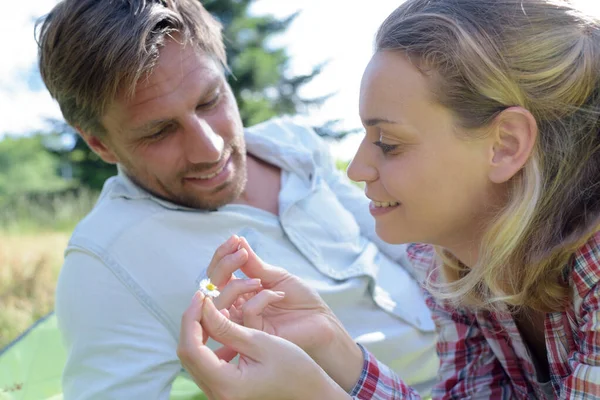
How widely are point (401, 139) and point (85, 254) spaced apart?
1098 mm

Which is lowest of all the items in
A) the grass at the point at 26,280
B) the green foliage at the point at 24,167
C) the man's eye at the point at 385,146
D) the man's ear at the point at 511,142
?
the green foliage at the point at 24,167

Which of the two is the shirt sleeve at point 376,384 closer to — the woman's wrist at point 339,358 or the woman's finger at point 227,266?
the woman's wrist at point 339,358

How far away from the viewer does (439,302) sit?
189 cm

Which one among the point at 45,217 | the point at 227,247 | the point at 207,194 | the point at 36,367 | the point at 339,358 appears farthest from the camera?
the point at 45,217

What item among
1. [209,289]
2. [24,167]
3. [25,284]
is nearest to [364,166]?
[209,289]

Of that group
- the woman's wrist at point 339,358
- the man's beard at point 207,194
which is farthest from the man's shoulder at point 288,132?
the woman's wrist at point 339,358

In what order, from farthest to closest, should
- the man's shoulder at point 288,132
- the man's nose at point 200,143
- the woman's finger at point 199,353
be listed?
the man's shoulder at point 288,132, the man's nose at point 200,143, the woman's finger at point 199,353

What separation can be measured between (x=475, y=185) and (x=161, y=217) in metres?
1.07

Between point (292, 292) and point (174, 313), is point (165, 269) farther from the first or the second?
point (292, 292)

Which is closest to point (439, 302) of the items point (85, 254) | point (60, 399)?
point (85, 254)

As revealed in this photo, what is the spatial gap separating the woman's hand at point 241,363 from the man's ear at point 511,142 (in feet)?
2.12

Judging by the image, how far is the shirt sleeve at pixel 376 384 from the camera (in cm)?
159

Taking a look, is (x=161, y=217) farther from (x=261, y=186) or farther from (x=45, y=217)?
(x=45, y=217)

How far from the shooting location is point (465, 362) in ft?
6.30
